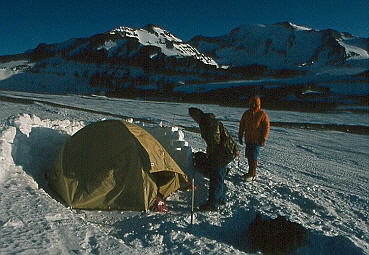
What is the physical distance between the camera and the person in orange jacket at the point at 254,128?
5773 millimetres

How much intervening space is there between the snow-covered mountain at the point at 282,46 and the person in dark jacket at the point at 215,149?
135m

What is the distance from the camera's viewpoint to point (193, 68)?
7394 cm

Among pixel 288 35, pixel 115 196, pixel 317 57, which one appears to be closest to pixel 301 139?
pixel 115 196

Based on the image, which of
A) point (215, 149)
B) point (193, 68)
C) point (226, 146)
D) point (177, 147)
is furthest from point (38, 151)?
point (193, 68)

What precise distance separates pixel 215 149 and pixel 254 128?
1484 mm

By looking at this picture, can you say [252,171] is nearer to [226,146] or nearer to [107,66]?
[226,146]

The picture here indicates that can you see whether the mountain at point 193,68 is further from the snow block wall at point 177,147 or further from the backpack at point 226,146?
the backpack at point 226,146

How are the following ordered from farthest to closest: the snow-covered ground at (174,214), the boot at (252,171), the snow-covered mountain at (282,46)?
the snow-covered mountain at (282,46) < the boot at (252,171) < the snow-covered ground at (174,214)

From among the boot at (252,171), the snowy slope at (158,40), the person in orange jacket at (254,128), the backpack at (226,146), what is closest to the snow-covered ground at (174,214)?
the boot at (252,171)

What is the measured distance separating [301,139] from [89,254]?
1104 centimetres

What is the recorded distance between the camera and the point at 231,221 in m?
4.45

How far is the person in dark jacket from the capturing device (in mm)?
4609

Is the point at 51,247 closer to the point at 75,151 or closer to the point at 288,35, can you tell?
the point at 75,151

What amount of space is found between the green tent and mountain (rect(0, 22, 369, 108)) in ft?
98.2
